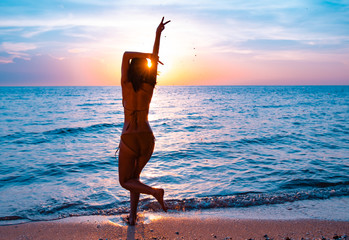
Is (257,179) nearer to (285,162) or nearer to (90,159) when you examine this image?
(285,162)

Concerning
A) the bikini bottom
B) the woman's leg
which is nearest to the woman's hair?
the bikini bottom

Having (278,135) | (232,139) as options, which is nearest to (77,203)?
(232,139)

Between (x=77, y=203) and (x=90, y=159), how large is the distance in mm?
3861

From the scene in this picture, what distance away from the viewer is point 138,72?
11.0 feet

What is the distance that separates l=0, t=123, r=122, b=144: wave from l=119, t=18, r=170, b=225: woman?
1075cm

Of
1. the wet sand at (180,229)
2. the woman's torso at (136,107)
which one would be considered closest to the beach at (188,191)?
the wet sand at (180,229)

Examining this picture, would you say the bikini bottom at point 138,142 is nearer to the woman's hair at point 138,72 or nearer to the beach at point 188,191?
the woman's hair at point 138,72

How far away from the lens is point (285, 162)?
28.5ft

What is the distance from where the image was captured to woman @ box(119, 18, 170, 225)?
3.38m

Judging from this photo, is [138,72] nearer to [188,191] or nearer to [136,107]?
[136,107]

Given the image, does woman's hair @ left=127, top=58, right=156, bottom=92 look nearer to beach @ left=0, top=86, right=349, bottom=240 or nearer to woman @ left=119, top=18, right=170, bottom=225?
woman @ left=119, top=18, right=170, bottom=225

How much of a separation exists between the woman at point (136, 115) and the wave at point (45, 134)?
35.3 ft

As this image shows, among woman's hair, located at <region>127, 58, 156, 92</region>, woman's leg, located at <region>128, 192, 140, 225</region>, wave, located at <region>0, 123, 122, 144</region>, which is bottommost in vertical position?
wave, located at <region>0, 123, 122, 144</region>

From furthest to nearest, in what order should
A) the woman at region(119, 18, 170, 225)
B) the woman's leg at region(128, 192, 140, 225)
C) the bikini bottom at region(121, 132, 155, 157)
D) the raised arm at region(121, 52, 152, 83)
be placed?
the woman's leg at region(128, 192, 140, 225) → the bikini bottom at region(121, 132, 155, 157) → the woman at region(119, 18, 170, 225) → the raised arm at region(121, 52, 152, 83)
